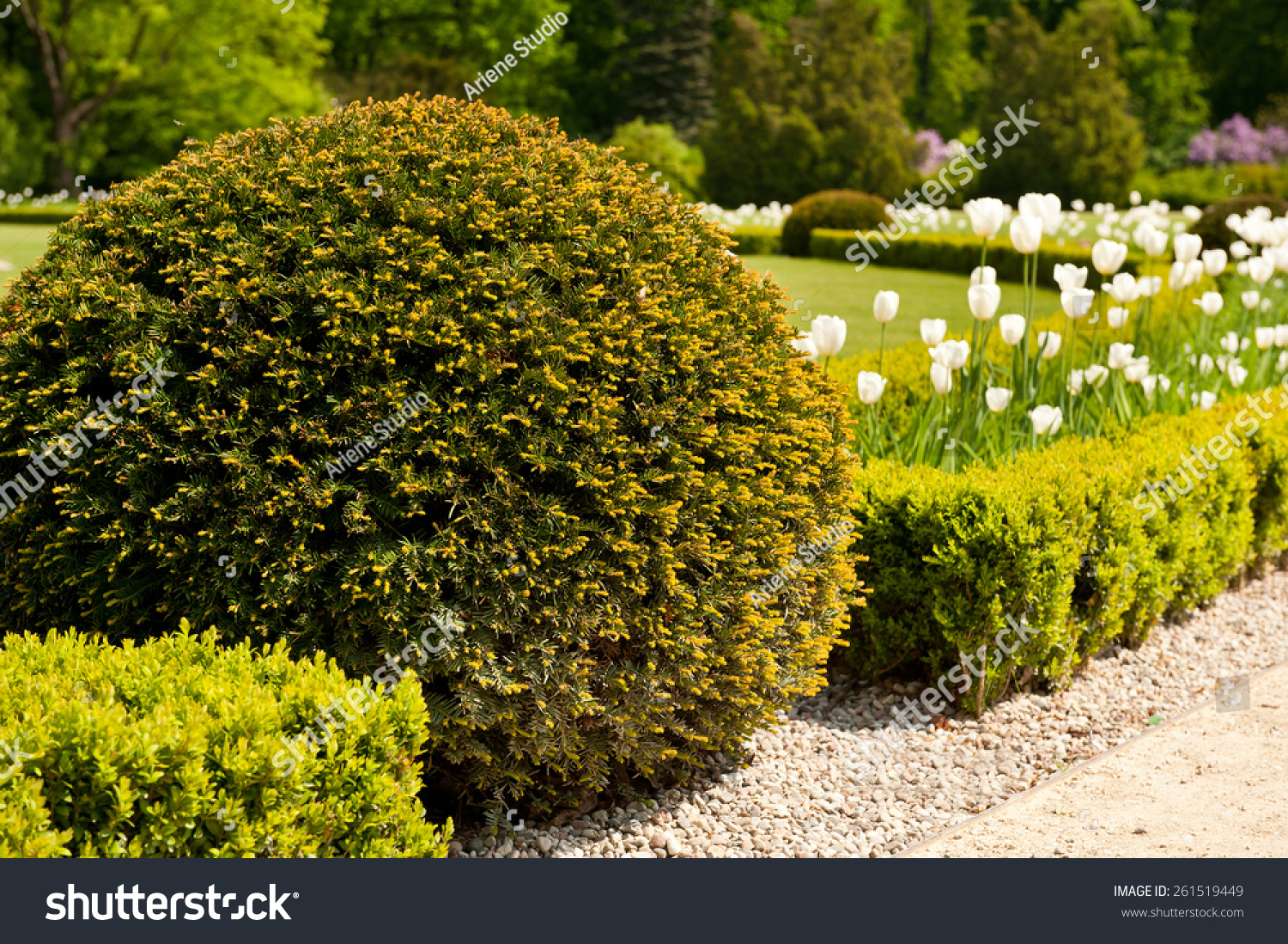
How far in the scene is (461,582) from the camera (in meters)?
3.42

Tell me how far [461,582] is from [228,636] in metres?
0.74

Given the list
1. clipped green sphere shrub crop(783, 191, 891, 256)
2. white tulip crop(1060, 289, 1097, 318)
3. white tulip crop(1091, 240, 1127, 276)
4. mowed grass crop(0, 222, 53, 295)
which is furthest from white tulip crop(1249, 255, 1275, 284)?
mowed grass crop(0, 222, 53, 295)

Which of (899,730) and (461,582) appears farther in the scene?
(899,730)

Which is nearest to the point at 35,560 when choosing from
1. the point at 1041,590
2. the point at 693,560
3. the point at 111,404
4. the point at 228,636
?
the point at 111,404

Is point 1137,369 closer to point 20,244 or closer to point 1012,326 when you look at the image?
point 1012,326

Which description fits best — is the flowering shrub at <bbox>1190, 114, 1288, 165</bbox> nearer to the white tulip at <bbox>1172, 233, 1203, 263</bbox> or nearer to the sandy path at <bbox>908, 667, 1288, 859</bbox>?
the white tulip at <bbox>1172, 233, 1203, 263</bbox>

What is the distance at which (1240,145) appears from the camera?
4169cm

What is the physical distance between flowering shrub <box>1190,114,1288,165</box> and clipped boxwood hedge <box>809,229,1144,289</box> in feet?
88.6

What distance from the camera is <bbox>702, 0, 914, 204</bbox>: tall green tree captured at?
28250mm

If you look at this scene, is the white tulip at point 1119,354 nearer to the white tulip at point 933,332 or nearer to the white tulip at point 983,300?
the white tulip at point 983,300

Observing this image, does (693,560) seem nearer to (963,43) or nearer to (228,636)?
(228,636)

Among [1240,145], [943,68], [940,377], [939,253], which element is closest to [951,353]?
[940,377]

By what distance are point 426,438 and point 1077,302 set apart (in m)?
4.34

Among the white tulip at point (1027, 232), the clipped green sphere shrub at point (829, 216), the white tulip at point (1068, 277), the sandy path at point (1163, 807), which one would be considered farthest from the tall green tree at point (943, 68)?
the sandy path at point (1163, 807)
